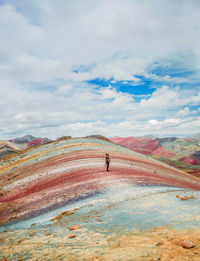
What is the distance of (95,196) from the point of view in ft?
35.1

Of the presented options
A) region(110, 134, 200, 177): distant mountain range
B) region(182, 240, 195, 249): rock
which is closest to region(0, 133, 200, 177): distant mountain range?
region(110, 134, 200, 177): distant mountain range

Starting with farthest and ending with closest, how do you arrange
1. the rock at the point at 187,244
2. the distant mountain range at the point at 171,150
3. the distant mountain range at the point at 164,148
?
the distant mountain range at the point at 171,150 < the distant mountain range at the point at 164,148 < the rock at the point at 187,244

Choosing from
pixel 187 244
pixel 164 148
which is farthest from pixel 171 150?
pixel 187 244

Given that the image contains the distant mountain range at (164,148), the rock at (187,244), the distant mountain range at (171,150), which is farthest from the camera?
the distant mountain range at (171,150)

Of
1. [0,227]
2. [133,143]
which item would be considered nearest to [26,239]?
[0,227]

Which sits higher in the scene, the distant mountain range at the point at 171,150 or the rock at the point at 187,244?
the rock at the point at 187,244

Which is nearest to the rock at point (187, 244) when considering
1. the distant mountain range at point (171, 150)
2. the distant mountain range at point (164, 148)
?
the distant mountain range at point (164, 148)

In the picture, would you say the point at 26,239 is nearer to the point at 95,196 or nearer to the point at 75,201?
the point at 75,201

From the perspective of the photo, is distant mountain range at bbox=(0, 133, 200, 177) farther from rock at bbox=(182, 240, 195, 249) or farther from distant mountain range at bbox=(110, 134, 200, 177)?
rock at bbox=(182, 240, 195, 249)

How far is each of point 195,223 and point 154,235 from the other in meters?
1.45

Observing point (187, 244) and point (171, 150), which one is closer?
point (187, 244)

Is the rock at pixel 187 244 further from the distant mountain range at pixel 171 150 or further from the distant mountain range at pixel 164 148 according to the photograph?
the distant mountain range at pixel 171 150

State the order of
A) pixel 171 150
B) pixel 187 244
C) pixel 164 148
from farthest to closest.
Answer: pixel 164 148, pixel 171 150, pixel 187 244

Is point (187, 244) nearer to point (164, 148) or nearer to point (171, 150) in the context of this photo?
point (171, 150)
